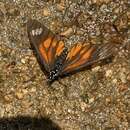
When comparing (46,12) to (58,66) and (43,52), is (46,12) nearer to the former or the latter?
(43,52)

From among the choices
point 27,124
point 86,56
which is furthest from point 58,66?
point 27,124

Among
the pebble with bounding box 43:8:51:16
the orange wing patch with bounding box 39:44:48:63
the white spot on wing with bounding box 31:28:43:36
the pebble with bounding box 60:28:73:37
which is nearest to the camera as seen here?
the orange wing patch with bounding box 39:44:48:63

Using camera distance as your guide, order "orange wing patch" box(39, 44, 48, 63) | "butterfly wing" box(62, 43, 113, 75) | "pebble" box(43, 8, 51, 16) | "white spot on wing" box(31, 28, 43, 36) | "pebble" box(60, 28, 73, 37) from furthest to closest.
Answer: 1. "pebble" box(43, 8, 51, 16)
2. "pebble" box(60, 28, 73, 37)
3. "white spot on wing" box(31, 28, 43, 36)
4. "orange wing patch" box(39, 44, 48, 63)
5. "butterfly wing" box(62, 43, 113, 75)

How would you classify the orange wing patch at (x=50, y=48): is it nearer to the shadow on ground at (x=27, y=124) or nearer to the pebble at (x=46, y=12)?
the pebble at (x=46, y=12)

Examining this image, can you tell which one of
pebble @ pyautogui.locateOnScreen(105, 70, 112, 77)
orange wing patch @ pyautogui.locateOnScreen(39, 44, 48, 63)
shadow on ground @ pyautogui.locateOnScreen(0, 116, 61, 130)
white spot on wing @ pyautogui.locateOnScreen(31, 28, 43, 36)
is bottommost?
shadow on ground @ pyautogui.locateOnScreen(0, 116, 61, 130)

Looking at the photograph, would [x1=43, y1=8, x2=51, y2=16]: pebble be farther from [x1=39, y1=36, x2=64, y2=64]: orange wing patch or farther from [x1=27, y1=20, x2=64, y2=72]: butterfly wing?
[x1=39, y1=36, x2=64, y2=64]: orange wing patch

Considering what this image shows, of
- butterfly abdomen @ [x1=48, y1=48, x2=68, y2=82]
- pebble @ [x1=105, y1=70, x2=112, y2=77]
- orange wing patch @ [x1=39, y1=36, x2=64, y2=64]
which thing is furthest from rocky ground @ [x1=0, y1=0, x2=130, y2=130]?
orange wing patch @ [x1=39, y1=36, x2=64, y2=64]
